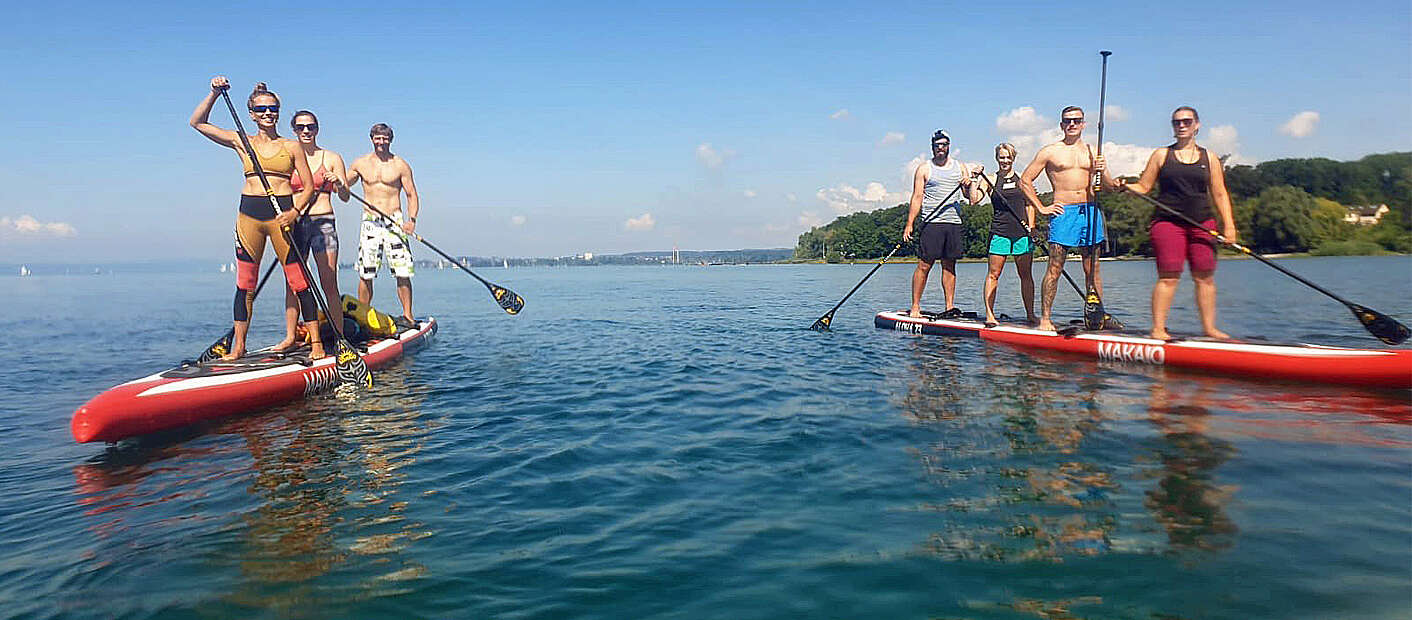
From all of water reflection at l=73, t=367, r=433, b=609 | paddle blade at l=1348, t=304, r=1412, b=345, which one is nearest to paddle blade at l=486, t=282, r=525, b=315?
water reflection at l=73, t=367, r=433, b=609

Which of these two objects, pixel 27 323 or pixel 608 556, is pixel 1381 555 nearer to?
pixel 608 556

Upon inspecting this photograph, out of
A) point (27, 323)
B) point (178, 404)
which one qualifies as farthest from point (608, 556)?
point (27, 323)

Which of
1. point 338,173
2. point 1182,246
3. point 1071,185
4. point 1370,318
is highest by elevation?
point 338,173

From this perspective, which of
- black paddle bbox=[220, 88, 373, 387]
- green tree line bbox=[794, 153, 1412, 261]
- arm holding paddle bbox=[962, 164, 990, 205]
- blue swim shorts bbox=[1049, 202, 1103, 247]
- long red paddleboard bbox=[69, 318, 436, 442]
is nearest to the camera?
long red paddleboard bbox=[69, 318, 436, 442]

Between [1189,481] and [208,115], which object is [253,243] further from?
→ [1189,481]

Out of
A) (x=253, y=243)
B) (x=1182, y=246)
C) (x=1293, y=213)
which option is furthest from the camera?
(x=1293, y=213)

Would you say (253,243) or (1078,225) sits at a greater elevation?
(1078,225)

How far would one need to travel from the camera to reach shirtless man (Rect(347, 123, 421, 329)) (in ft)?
40.0

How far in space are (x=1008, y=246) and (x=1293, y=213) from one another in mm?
93668

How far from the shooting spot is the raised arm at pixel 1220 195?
815 cm

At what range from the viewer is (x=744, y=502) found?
4406 mm

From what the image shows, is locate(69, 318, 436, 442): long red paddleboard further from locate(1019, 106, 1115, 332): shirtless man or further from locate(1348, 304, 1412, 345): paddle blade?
locate(1348, 304, 1412, 345): paddle blade

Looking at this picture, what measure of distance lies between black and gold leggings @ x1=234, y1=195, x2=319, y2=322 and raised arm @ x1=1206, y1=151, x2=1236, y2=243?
11.3 meters

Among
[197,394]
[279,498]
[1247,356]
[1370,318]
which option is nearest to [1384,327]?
[1370,318]
